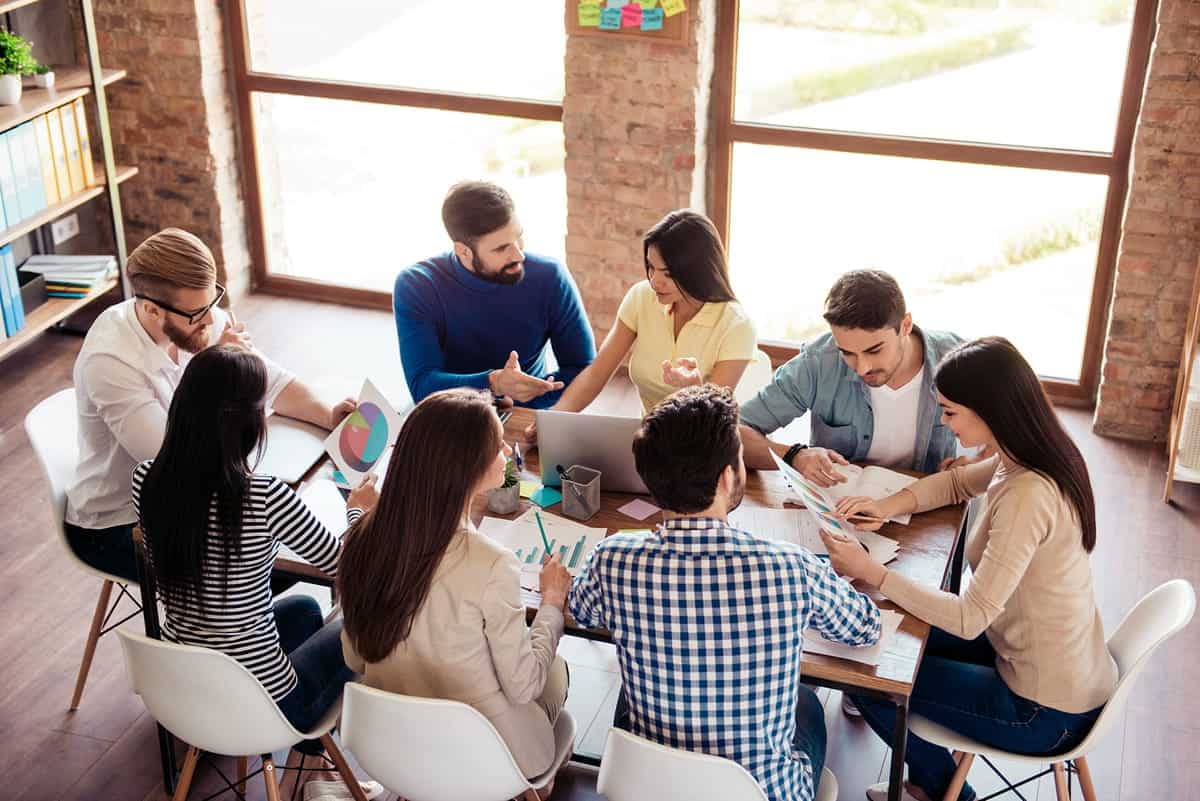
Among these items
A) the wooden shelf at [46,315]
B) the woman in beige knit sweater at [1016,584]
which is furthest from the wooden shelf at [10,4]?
the woman in beige knit sweater at [1016,584]

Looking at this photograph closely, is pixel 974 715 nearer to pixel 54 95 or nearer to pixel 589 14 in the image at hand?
pixel 589 14

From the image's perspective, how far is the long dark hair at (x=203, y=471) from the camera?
2701 mm

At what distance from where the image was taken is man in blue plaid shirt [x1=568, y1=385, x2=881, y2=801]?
235 centimetres

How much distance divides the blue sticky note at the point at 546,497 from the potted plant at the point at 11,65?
3256 mm

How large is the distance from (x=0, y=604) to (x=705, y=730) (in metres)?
2.71

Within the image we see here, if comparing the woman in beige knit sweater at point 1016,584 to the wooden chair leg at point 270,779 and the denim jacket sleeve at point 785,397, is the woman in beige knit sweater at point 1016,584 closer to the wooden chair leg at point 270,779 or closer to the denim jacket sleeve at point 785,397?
the denim jacket sleeve at point 785,397

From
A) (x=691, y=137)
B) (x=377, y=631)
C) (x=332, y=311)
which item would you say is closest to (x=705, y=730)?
(x=377, y=631)

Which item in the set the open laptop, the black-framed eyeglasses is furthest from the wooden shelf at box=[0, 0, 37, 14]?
the open laptop

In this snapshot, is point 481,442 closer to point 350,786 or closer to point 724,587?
point 724,587

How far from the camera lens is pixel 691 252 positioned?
11.8 feet

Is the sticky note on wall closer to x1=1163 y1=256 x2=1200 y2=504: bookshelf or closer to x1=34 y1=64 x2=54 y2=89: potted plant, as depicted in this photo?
x1=34 y1=64 x2=54 y2=89: potted plant

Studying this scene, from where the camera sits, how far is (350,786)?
3.06m

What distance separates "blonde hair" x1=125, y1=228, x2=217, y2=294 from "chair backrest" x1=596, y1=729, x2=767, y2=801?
170cm

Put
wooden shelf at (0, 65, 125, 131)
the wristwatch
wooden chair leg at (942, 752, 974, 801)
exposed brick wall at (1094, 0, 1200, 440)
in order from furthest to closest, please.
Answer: wooden shelf at (0, 65, 125, 131), exposed brick wall at (1094, 0, 1200, 440), the wristwatch, wooden chair leg at (942, 752, 974, 801)
